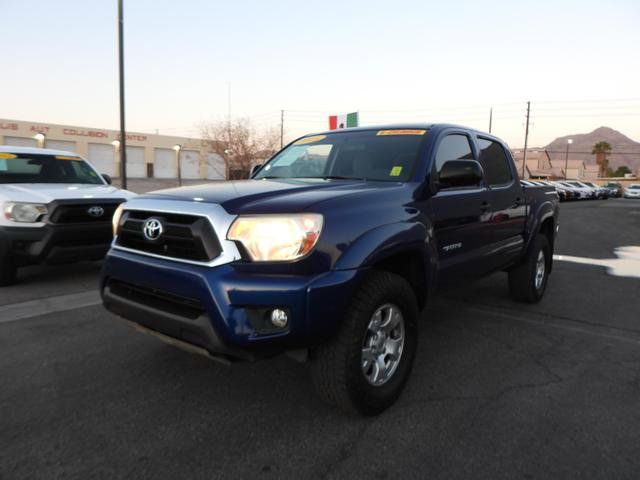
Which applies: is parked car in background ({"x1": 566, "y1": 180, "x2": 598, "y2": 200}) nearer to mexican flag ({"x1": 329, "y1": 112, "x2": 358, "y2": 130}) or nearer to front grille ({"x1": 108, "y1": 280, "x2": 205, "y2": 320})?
mexican flag ({"x1": 329, "y1": 112, "x2": 358, "y2": 130})

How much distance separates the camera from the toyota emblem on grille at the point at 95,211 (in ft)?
18.5

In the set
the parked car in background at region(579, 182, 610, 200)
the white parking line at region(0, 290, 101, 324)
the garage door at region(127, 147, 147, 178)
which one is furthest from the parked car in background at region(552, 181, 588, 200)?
the garage door at region(127, 147, 147, 178)

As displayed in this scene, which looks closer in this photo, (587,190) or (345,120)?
(345,120)

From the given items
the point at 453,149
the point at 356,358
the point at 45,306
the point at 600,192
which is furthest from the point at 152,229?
the point at 600,192

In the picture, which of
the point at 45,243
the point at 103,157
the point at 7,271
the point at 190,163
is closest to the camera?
the point at 45,243

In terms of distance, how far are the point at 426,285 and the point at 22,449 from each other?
7.94 ft

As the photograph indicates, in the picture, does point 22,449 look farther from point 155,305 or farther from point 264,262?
point 264,262

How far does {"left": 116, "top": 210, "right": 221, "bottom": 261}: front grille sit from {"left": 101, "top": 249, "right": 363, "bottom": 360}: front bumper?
8 centimetres

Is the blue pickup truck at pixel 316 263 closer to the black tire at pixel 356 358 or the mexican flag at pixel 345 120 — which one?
the black tire at pixel 356 358

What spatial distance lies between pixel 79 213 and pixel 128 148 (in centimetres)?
5096

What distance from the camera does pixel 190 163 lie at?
56.1 metres

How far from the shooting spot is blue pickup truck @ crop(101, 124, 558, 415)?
2.28 m

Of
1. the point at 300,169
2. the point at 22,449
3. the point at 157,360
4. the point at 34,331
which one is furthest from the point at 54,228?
the point at 22,449

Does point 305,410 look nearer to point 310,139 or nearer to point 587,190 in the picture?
point 310,139
